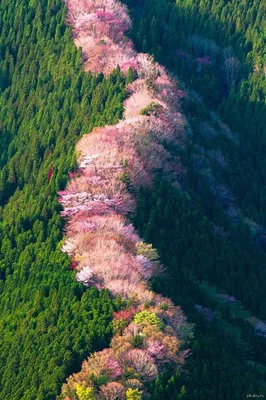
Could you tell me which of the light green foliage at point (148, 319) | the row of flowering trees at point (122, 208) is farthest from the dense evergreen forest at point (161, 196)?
the light green foliage at point (148, 319)

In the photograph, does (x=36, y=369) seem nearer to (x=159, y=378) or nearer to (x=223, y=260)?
(x=159, y=378)

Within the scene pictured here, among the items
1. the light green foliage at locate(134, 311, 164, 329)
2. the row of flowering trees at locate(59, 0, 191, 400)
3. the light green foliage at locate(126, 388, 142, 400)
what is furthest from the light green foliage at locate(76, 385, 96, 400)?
the light green foliage at locate(134, 311, 164, 329)

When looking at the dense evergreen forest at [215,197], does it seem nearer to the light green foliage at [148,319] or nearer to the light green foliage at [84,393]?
the light green foliage at [148,319]

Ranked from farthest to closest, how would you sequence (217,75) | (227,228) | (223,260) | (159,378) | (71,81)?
1. (217,75)
2. (71,81)
3. (227,228)
4. (223,260)
5. (159,378)

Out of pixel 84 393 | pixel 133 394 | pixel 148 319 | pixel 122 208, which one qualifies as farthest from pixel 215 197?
pixel 84 393

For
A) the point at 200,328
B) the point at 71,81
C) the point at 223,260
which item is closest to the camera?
the point at 200,328

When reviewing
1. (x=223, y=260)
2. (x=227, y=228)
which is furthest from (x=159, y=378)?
(x=227, y=228)

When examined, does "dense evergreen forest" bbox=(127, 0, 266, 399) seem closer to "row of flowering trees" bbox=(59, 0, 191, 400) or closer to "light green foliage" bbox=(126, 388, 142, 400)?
"light green foliage" bbox=(126, 388, 142, 400)

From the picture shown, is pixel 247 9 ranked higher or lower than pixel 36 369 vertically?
higher
